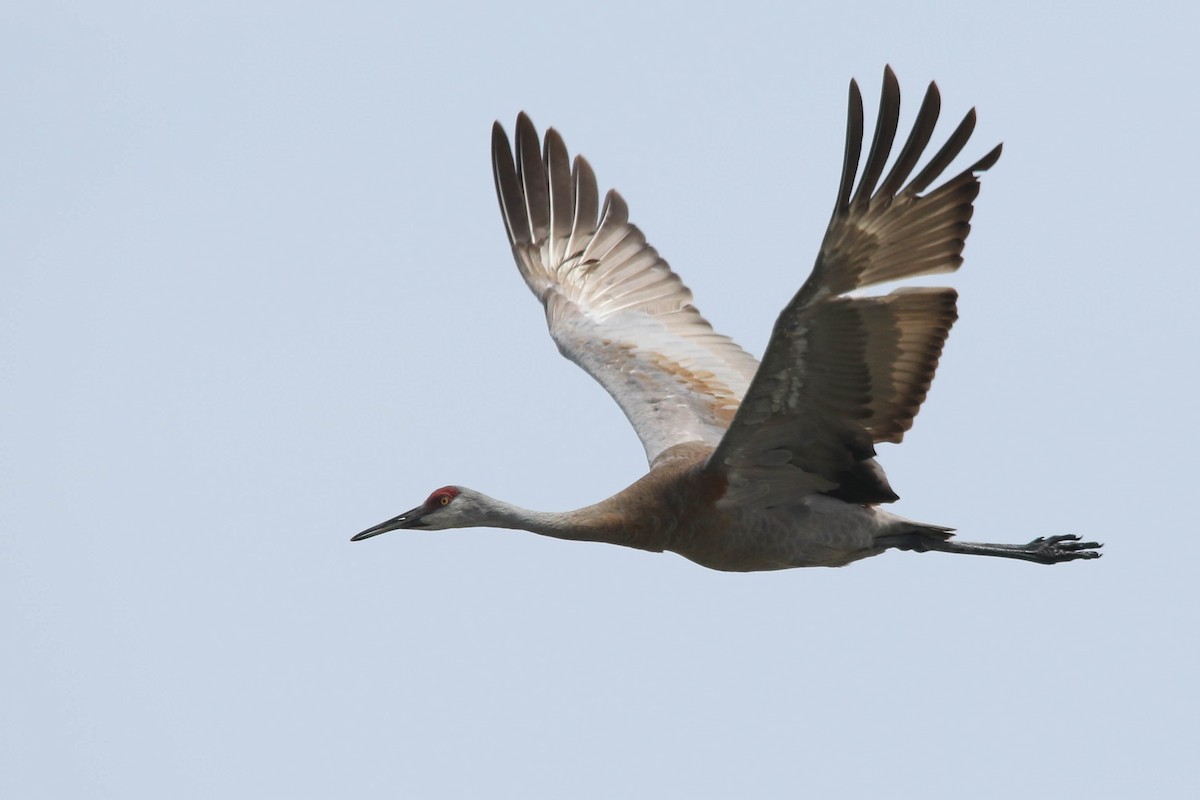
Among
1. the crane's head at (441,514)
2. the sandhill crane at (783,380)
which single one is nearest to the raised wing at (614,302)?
the sandhill crane at (783,380)

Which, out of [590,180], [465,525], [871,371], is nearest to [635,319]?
[590,180]

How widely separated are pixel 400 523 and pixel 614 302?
3541 mm

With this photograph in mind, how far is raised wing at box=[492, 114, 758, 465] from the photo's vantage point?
1388 cm

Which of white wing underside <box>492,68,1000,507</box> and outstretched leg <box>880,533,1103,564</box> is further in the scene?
outstretched leg <box>880,533,1103,564</box>

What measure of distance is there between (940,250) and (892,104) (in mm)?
1021

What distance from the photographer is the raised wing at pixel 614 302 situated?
13883 mm

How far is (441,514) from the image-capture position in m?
12.5

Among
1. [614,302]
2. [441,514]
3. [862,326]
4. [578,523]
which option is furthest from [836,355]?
[614,302]

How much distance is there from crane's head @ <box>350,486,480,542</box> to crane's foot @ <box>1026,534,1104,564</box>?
3875 mm

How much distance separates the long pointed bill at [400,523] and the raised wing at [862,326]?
2.17 m

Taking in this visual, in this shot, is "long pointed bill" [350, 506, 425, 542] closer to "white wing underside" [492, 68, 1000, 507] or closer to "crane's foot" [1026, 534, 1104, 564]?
"white wing underside" [492, 68, 1000, 507]

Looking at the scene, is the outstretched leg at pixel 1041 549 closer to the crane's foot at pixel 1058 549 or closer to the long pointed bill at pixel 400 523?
the crane's foot at pixel 1058 549

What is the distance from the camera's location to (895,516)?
12172mm

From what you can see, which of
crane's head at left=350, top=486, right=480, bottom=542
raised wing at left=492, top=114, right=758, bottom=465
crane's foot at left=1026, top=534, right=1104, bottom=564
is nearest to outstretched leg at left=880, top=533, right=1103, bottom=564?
crane's foot at left=1026, top=534, right=1104, bottom=564
